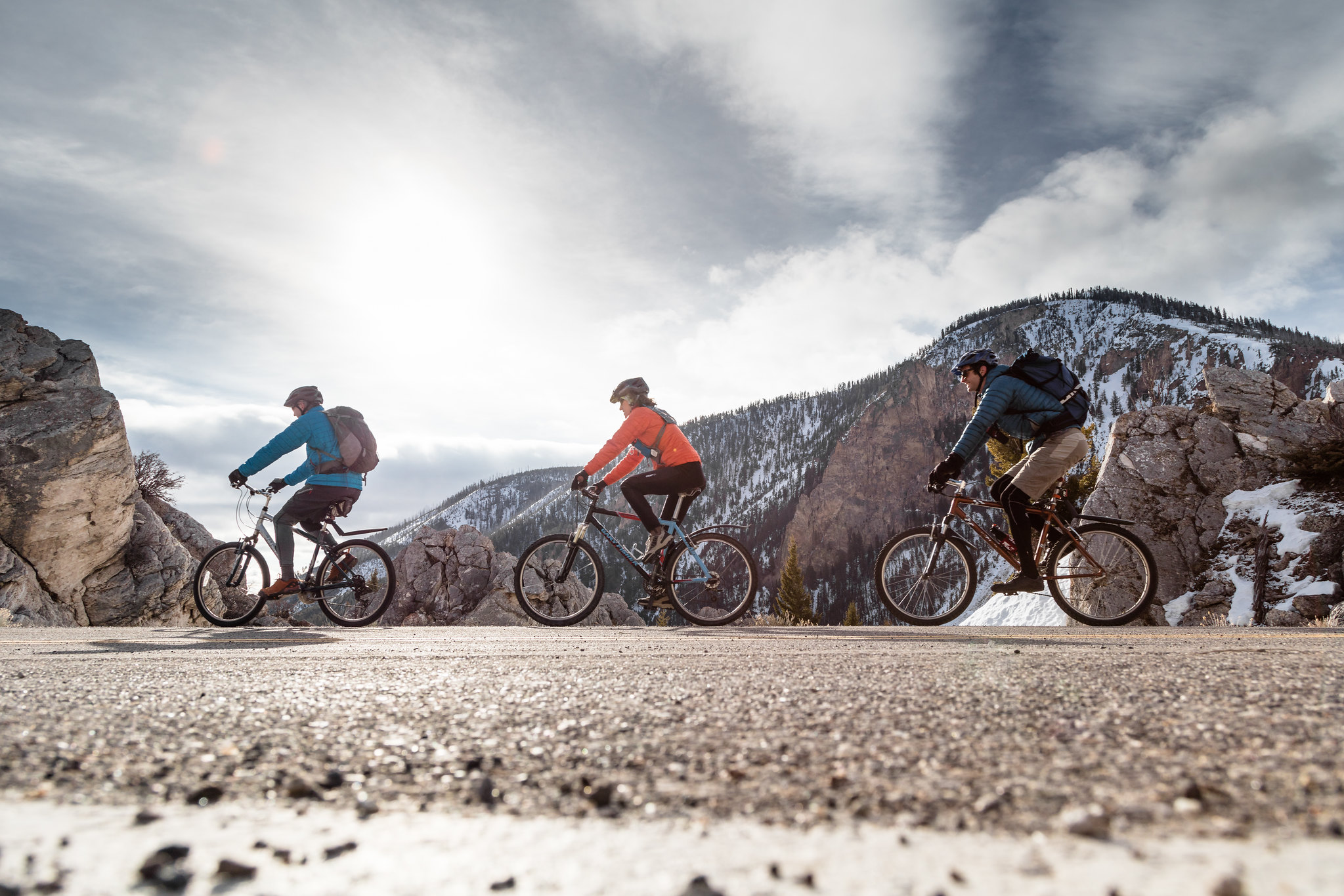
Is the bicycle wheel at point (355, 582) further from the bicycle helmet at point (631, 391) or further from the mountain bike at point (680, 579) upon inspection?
the bicycle helmet at point (631, 391)

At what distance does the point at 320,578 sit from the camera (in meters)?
8.62

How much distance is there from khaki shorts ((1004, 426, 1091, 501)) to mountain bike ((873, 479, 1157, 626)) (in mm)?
257

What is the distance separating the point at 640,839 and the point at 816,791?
320mm

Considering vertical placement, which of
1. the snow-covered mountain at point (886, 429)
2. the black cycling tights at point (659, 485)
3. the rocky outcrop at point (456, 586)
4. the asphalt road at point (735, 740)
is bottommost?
the rocky outcrop at point (456, 586)

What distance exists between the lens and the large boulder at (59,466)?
12.5 m

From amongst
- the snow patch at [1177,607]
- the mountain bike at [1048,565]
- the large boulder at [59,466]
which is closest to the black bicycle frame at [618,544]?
the mountain bike at [1048,565]

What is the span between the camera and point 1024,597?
2936 centimetres

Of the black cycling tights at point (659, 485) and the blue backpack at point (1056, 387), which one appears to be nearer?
the blue backpack at point (1056, 387)

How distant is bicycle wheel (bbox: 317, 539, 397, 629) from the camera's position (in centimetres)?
860

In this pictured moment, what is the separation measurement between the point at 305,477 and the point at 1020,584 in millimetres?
8424

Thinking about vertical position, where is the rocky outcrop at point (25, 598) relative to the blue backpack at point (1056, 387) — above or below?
below

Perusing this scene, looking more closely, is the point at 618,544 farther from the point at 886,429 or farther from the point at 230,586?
the point at 886,429

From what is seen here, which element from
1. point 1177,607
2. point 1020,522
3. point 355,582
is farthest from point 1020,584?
point 1177,607

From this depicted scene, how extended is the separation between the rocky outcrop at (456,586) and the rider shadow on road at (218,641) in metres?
12.7
